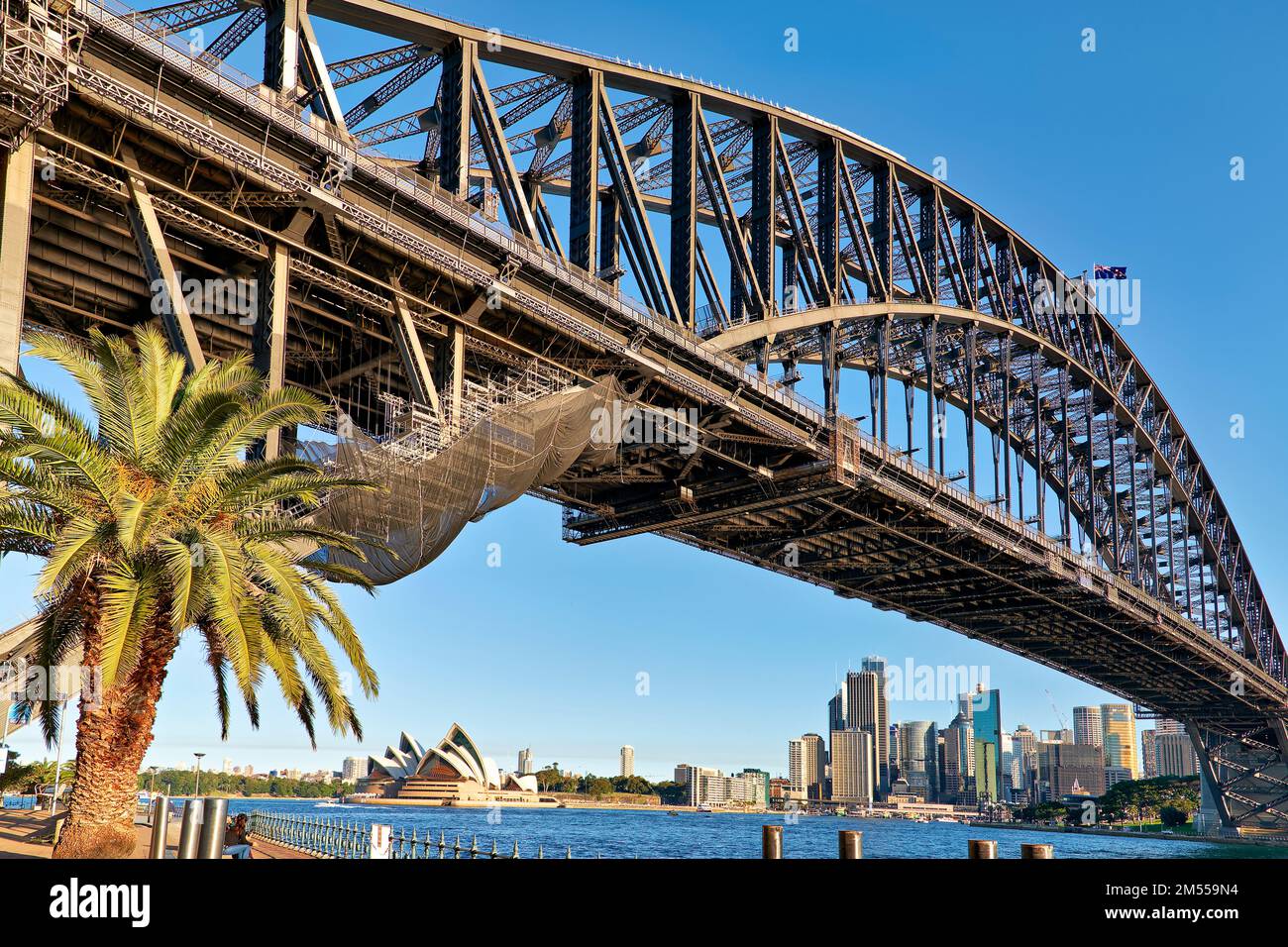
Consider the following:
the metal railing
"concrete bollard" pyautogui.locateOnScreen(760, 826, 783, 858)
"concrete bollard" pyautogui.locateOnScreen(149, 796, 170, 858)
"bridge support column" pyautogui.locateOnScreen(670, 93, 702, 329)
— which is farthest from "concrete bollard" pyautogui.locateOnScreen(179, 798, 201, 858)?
"bridge support column" pyautogui.locateOnScreen(670, 93, 702, 329)

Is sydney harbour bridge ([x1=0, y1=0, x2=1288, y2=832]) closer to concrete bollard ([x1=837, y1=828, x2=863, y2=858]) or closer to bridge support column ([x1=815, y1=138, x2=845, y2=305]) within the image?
bridge support column ([x1=815, y1=138, x2=845, y2=305])

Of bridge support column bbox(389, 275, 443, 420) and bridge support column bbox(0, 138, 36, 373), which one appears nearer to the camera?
bridge support column bbox(0, 138, 36, 373)

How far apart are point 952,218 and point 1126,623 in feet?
107

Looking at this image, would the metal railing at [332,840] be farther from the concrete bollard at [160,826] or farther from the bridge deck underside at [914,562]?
the bridge deck underside at [914,562]

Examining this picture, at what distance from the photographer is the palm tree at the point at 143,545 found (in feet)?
55.4

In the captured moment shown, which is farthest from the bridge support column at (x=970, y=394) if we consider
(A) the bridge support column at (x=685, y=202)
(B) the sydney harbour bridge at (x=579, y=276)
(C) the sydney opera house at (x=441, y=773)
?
(C) the sydney opera house at (x=441, y=773)

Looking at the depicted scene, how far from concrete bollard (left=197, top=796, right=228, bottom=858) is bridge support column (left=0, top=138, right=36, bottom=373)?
10311mm

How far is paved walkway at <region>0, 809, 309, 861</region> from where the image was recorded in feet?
76.1

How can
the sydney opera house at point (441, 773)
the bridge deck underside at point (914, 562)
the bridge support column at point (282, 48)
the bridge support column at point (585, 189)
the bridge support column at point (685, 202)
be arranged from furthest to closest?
1. the sydney opera house at point (441, 773)
2. the bridge deck underside at point (914, 562)
3. the bridge support column at point (685, 202)
4. the bridge support column at point (585, 189)
5. the bridge support column at point (282, 48)

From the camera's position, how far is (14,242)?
22.0 metres

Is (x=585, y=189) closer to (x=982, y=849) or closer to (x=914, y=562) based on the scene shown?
(x=982, y=849)

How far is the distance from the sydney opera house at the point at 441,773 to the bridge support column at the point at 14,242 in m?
115

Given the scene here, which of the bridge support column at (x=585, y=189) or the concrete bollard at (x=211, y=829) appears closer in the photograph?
the concrete bollard at (x=211, y=829)

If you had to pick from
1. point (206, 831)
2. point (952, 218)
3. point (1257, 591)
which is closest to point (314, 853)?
point (206, 831)
